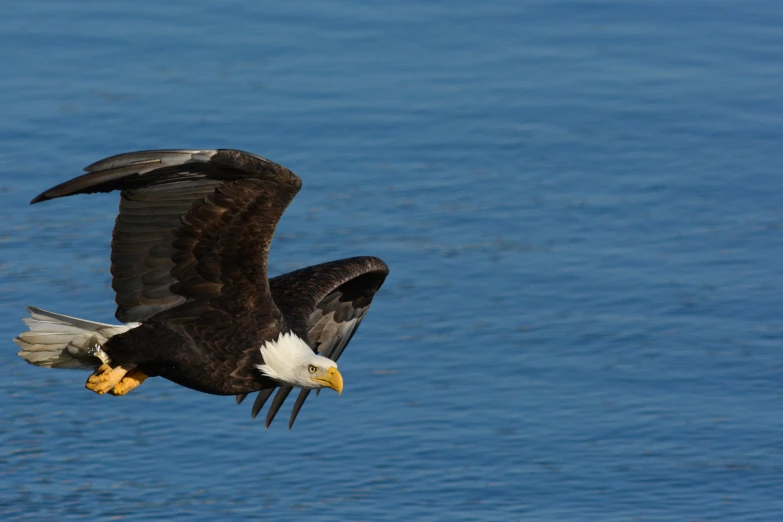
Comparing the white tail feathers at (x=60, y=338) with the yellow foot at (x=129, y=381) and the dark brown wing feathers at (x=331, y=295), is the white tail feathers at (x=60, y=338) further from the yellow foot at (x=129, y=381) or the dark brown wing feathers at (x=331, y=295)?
the dark brown wing feathers at (x=331, y=295)

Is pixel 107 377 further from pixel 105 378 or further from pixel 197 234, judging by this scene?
pixel 197 234

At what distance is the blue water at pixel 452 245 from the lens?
16.7 metres

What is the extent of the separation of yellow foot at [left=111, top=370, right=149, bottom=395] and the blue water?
5.32m

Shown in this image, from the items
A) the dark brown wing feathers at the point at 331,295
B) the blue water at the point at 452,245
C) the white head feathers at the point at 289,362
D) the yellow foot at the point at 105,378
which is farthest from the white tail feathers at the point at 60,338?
the blue water at the point at 452,245

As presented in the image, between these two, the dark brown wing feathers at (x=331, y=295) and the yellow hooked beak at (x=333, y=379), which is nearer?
the yellow hooked beak at (x=333, y=379)

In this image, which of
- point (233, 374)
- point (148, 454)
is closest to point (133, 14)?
point (148, 454)

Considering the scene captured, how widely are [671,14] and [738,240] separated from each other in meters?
4.75

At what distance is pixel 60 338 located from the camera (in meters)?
11.1

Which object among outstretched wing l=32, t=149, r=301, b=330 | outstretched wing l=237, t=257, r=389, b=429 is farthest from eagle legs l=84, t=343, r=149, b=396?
outstretched wing l=237, t=257, r=389, b=429

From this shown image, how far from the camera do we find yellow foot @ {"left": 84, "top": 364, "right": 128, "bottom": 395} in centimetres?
1106

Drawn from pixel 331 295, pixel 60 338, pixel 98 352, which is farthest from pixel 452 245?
pixel 60 338

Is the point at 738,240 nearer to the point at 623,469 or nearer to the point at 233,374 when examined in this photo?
the point at 623,469

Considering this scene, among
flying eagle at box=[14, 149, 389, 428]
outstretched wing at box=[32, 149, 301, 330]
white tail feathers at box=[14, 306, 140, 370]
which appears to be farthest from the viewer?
white tail feathers at box=[14, 306, 140, 370]

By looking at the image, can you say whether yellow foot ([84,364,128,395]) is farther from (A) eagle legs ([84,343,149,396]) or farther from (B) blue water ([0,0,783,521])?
(B) blue water ([0,0,783,521])
